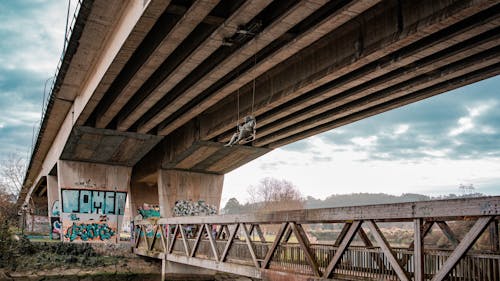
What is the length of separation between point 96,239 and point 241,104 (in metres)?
15.4

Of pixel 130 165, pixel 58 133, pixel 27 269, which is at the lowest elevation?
pixel 27 269

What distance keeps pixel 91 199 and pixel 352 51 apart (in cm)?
2204

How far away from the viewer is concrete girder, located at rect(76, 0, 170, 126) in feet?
41.3

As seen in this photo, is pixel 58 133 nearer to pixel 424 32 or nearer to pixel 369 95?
pixel 369 95

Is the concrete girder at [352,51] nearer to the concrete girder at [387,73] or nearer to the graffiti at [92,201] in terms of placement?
the concrete girder at [387,73]

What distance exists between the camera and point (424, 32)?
12195 millimetres

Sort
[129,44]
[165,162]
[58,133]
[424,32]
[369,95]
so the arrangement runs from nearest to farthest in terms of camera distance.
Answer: [424,32]
[129,44]
[369,95]
[165,162]
[58,133]

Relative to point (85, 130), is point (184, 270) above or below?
below

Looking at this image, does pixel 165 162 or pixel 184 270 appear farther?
pixel 165 162

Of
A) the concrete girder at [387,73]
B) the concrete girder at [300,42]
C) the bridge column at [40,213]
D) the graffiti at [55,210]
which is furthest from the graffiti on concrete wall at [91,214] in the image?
the bridge column at [40,213]

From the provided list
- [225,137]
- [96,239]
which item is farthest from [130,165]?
[225,137]

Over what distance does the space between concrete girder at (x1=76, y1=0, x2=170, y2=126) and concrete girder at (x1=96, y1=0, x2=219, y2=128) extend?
585 millimetres

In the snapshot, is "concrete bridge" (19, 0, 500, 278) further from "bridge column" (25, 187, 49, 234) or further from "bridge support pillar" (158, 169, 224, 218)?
"bridge column" (25, 187, 49, 234)

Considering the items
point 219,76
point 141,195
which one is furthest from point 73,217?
point 219,76
